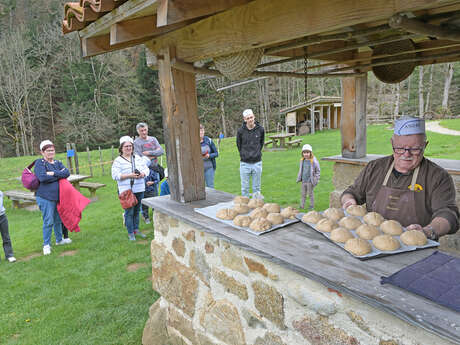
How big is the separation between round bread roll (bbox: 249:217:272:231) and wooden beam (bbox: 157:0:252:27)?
1.30 metres

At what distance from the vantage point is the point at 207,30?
243cm

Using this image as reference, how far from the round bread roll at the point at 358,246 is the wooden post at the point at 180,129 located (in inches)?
61.4

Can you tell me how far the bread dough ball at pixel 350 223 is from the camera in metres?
1.89

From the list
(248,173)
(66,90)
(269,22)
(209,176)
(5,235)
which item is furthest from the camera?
(66,90)

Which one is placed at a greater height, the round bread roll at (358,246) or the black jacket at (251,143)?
the black jacket at (251,143)

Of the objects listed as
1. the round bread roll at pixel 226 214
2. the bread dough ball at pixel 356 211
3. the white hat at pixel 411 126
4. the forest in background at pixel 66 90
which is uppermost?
the forest in background at pixel 66 90

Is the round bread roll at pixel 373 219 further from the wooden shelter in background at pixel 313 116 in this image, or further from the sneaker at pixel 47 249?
the wooden shelter in background at pixel 313 116

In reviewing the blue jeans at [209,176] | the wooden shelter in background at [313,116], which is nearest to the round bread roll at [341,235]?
the blue jeans at [209,176]

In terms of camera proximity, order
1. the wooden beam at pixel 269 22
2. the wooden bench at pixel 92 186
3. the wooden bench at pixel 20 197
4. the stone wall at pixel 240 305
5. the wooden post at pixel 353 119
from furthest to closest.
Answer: the wooden bench at pixel 92 186 → the wooden bench at pixel 20 197 → the wooden post at pixel 353 119 → the wooden beam at pixel 269 22 → the stone wall at pixel 240 305

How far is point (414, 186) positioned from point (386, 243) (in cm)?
72

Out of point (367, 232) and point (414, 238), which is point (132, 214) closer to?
point (367, 232)

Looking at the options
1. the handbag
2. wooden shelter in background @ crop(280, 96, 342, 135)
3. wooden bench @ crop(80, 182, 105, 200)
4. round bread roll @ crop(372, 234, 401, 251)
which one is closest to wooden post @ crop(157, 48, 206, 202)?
round bread roll @ crop(372, 234, 401, 251)

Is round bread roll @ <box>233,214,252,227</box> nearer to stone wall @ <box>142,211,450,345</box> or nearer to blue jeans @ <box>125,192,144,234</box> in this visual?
stone wall @ <box>142,211,450,345</box>

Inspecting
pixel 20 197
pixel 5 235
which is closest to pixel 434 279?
pixel 5 235
